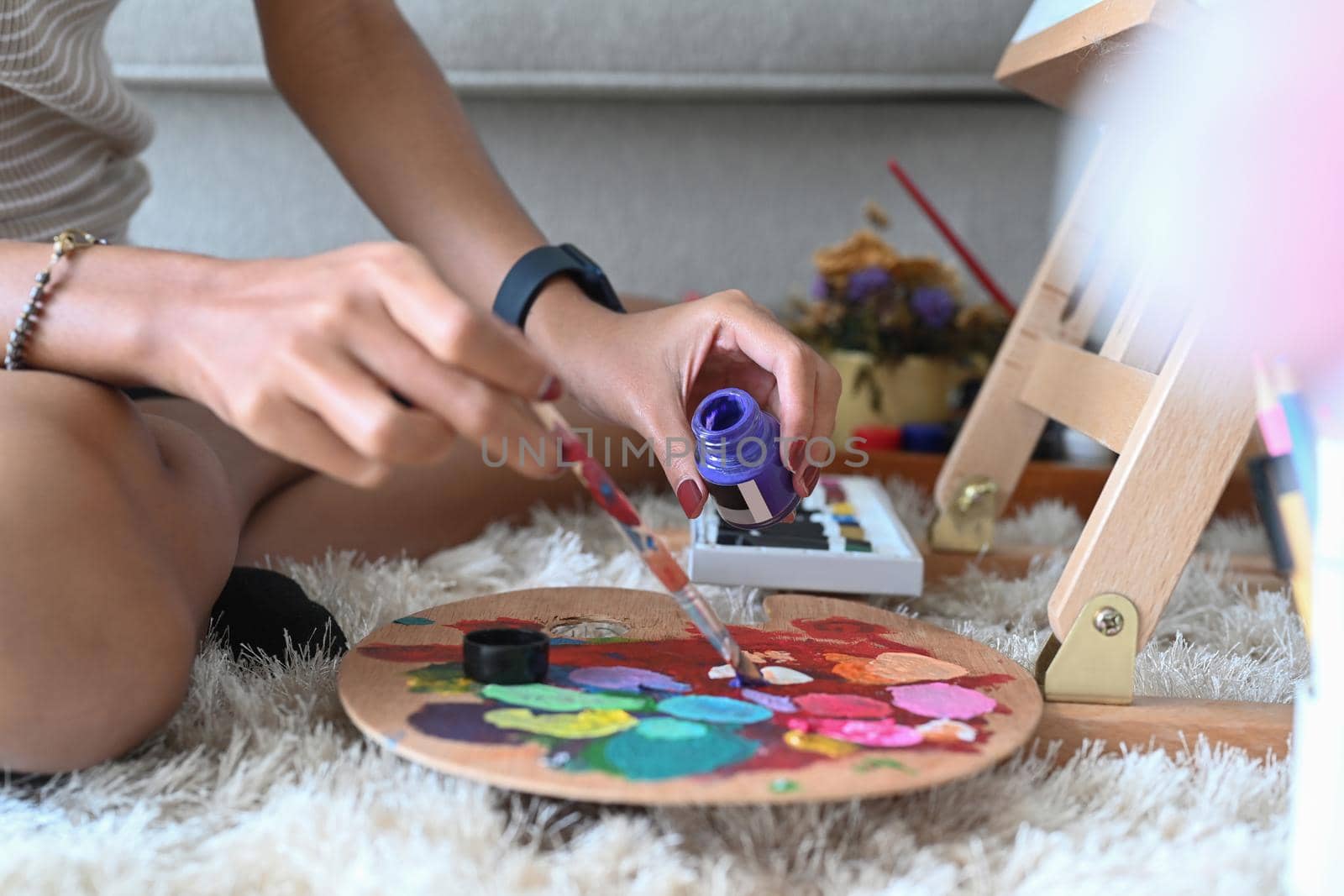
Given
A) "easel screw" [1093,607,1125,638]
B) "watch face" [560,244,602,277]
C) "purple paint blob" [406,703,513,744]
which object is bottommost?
"purple paint blob" [406,703,513,744]

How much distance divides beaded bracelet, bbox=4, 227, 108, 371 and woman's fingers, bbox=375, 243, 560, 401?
18cm

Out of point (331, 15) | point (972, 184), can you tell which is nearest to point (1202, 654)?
point (331, 15)

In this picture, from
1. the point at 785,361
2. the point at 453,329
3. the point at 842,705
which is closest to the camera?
the point at 453,329

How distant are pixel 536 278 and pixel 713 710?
326 millimetres

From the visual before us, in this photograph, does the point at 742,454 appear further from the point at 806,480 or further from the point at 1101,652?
the point at 1101,652

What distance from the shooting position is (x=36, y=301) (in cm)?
48

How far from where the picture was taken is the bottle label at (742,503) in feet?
2.10

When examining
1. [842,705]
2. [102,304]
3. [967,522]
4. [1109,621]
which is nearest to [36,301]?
[102,304]

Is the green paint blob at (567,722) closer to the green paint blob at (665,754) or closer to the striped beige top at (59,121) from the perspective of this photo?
the green paint blob at (665,754)

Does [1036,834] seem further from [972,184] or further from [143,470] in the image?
[972,184]

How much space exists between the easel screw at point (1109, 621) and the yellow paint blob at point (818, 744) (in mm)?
164

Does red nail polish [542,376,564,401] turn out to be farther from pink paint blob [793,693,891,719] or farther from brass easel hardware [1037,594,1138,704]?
brass easel hardware [1037,594,1138,704]

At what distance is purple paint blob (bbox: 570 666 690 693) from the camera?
0.49 m

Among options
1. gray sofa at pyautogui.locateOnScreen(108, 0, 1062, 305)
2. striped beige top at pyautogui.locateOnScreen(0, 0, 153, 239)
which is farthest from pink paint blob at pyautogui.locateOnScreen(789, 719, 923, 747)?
gray sofa at pyautogui.locateOnScreen(108, 0, 1062, 305)
